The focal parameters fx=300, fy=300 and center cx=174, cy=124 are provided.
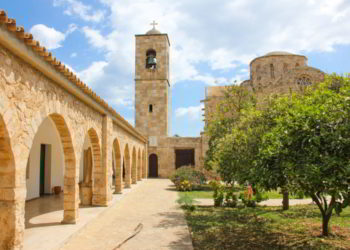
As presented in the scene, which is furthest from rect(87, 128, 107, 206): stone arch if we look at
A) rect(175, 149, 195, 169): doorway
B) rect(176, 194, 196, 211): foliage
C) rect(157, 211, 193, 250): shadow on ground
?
rect(175, 149, 195, 169): doorway

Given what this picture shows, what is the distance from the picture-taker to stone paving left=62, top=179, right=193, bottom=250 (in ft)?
→ 19.1

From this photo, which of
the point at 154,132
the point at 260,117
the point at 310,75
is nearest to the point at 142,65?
the point at 154,132

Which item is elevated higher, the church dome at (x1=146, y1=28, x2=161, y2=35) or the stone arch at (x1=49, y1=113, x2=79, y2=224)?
the church dome at (x1=146, y1=28, x2=161, y2=35)

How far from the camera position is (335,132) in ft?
15.2

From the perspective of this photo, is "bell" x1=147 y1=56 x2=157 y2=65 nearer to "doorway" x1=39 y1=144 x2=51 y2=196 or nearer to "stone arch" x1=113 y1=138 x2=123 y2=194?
"stone arch" x1=113 y1=138 x2=123 y2=194

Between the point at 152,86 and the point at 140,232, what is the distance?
20126 millimetres

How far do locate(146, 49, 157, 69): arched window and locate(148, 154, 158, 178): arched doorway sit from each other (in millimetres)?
7853

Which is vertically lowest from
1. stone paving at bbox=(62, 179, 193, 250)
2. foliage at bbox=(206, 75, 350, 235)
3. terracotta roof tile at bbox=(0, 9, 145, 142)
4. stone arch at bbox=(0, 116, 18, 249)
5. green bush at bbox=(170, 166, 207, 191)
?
stone paving at bbox=(62, 179, 193, 250)

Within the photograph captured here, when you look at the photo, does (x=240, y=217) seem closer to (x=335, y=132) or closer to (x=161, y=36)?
(x=335, y=132)

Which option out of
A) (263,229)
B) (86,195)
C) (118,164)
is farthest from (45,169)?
(263,229)

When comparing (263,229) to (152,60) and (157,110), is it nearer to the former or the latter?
(157,110)

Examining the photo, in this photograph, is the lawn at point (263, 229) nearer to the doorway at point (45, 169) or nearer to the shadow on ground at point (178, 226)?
the shadow on ground at point (178, 226)

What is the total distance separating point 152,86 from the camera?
1027 inches

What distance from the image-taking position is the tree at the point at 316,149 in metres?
4.44
